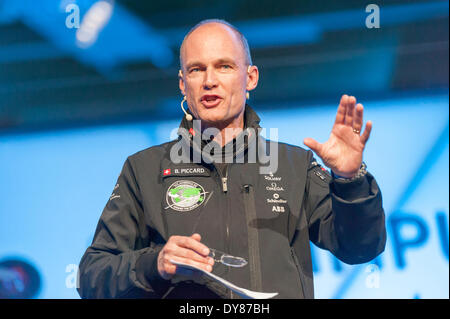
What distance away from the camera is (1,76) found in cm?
293

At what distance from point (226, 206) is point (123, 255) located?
1.00 ft

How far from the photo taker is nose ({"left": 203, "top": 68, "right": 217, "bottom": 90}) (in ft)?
5.18

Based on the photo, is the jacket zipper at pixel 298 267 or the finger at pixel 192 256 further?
the jacket zipper at pixel 298 267

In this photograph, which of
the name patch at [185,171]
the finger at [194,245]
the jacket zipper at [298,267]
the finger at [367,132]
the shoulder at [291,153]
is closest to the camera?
the finger at [194,245]

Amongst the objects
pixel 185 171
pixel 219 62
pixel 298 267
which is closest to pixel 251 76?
pixel 219 62

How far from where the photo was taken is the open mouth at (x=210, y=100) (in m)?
1.60

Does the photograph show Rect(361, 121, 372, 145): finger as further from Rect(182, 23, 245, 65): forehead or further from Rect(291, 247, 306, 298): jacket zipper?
Rect(182, 23, 245, 65): forehead

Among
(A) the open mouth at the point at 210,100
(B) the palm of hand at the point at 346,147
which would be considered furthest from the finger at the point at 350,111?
(A) the open mouth at the point at 210,100

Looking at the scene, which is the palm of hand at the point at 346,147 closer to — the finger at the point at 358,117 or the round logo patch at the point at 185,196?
the finger at the point at 358,117

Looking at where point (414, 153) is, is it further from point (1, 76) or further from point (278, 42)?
point (1, 76)

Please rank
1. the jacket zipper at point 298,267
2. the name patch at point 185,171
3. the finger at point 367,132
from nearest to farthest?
the finger at point 367,132 → the jacket zipper at point 298,267 → the name patch at point 185,171

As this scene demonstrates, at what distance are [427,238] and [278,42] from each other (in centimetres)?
126

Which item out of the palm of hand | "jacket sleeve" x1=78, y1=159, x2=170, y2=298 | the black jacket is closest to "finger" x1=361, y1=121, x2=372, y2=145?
the palm of hand

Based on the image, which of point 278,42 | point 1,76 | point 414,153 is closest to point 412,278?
point 414,153
